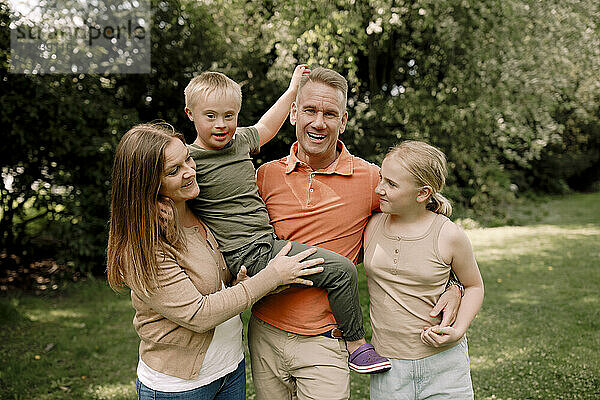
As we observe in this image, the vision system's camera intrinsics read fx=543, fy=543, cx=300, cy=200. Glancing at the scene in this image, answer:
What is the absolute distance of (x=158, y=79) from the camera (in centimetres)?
805

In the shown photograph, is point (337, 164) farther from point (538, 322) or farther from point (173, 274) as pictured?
point (538, 322)

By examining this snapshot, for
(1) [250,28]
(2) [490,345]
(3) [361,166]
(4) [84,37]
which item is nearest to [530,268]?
(2) [490,345]

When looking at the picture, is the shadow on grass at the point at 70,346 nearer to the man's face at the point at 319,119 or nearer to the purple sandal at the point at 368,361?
the purple sandal at the point at 368,361

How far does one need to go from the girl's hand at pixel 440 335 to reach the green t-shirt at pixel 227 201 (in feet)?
2.49

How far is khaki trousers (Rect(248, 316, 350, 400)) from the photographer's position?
223 centimetres

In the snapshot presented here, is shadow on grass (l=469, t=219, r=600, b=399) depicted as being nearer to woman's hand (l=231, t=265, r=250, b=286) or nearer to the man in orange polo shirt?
the man in orange polo shirt

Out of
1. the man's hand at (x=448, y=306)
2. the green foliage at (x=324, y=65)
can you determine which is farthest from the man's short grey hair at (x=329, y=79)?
the green foliage at (x=324, y=65)

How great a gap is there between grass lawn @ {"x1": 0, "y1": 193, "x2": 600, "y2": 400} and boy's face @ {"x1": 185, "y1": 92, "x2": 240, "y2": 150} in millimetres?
2767

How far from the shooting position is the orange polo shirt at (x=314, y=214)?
2268 millimetres

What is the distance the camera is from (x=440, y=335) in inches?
82.4

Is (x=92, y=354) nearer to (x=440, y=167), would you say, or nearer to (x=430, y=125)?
(x=440, y=167)

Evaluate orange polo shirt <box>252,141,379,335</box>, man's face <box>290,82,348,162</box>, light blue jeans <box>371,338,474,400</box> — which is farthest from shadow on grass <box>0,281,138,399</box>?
man's face <box>290,82,348,162</box>

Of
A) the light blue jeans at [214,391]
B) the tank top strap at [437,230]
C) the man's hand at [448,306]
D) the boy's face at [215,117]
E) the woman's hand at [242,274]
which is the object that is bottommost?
the light blue jeans at [214,391]

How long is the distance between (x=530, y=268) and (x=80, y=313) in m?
6.13
